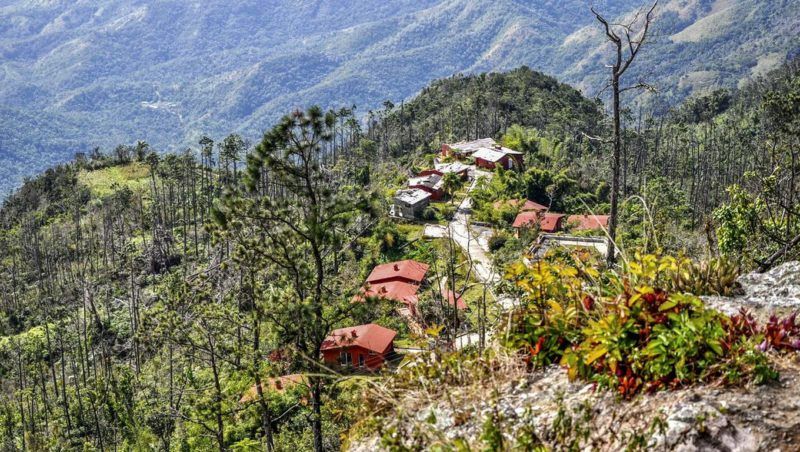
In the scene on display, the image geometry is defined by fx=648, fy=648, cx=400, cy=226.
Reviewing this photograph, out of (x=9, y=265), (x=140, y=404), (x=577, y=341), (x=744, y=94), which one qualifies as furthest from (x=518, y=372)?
(x=744, y=94)

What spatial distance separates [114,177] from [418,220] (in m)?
77.3

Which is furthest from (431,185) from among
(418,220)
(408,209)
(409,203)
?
Answer: (418,220)

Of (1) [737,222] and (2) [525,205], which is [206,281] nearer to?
(1) [737,222]

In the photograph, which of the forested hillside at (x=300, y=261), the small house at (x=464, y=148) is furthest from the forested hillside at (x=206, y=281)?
the small house at (x=464, y=148)

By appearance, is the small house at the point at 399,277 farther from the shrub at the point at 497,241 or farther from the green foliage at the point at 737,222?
the green foliage at the point at 737,222

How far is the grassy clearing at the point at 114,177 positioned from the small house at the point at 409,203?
63.5 metres

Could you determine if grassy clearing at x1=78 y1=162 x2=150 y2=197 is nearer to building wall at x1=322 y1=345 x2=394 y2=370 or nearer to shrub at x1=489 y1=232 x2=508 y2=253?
shrub at x1=489 y1=232 x2=508 y2=253

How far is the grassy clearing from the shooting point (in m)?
112

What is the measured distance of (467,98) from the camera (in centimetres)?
11425

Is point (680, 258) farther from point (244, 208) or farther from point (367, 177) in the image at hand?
point (367, 177)

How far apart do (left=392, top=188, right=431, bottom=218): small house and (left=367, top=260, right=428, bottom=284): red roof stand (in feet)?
38.6

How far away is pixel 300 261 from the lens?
1630cm

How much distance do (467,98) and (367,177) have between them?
45278 mm

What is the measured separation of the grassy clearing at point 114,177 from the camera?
11212 cm
